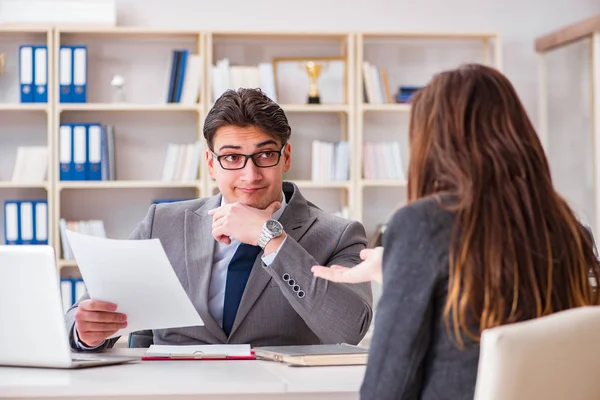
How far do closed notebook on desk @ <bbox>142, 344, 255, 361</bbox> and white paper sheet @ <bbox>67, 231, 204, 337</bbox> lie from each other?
0.08m

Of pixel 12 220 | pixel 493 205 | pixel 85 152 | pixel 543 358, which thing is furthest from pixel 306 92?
pixel 543 358

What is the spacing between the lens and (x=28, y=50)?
177 inches

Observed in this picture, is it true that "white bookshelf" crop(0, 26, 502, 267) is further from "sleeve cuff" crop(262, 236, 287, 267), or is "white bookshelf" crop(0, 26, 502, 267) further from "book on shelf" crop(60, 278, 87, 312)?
"sleeve cuff" crop(262, 236, 287, 267)

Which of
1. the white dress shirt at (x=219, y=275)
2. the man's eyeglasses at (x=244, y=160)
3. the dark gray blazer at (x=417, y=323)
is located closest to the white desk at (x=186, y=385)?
the dark gray blazer at (x=417, y=323)

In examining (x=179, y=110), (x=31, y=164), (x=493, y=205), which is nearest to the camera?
Answer: (x=493, y=205)

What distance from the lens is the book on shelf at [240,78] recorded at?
4633 mm

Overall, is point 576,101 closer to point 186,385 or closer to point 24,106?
point 24,106

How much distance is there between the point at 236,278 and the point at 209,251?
11 cm

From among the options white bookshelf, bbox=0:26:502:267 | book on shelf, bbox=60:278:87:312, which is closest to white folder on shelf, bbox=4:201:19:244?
white bookshelf, bbox=0:26:502:267

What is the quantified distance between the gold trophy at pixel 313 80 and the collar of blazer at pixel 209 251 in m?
2.22

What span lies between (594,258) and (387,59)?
3646 millimetres

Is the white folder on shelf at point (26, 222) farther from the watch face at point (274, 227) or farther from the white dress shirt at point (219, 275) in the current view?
the watch face at point (274, 227)

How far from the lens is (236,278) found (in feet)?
7.58

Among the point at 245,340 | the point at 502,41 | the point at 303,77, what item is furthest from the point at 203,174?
the point at 245,340
